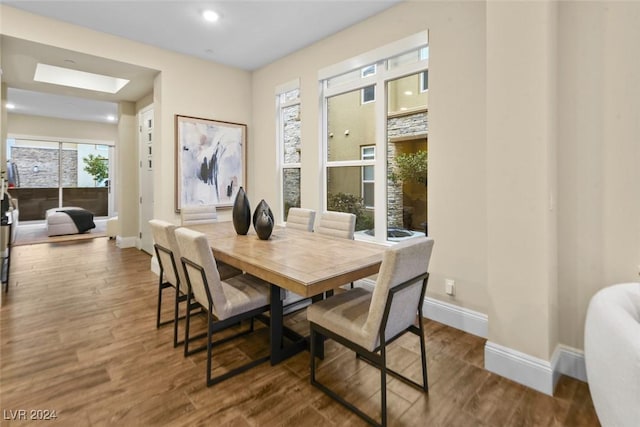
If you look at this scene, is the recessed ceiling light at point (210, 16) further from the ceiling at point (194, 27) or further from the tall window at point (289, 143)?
the tall window at point (289, 143)

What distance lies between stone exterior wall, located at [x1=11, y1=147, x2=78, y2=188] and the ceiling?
5.45 meters

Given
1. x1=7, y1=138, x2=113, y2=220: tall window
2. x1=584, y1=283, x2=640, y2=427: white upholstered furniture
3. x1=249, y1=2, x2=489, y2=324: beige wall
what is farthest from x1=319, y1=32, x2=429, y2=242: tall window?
x1=7, y1=138, x2=113, y2=220: tall window

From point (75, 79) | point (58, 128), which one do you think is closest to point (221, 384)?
point (75, 79)

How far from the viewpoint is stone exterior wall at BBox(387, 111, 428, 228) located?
10.7 ft

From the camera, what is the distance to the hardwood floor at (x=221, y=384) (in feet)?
5.64

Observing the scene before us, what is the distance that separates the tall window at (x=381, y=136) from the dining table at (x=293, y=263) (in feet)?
3.22

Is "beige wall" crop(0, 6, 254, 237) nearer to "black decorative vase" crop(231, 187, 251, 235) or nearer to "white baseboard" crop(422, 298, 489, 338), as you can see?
"black decorative vase" crop(231, 187, 251, 235)

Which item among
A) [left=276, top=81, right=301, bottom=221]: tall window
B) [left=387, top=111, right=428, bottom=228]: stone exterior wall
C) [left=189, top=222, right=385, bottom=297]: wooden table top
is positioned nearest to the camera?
[left=189, top=222, right=385, bottom=297]: wooden table top

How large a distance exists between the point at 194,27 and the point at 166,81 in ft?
3.11

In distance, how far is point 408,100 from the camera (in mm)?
3273

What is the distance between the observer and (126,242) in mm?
6086

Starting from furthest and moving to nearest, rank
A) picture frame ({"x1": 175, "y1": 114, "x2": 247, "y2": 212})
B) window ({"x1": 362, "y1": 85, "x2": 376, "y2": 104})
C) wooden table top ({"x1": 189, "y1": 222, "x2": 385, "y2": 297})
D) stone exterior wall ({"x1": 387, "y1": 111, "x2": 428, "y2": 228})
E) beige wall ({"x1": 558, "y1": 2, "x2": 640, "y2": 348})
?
picture frame ({"x1": 175, "y1": 114, "x2": 247, "y2": 212}) < window ({"x1": 362, "y1": 85, "x2": 376, "y2": 104}) < stone exterior wall ({"x1": 387, "y1": 111, "x2": 428, "y2": 228}) < beige wall ({"x1": 558, "y1": 2, "x2": 640, "y2": 348}) < wooden table top ({"x1": 189, "y1": 222, "x2": 385, "y2": 297})

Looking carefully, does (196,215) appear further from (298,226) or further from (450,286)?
(450,286)

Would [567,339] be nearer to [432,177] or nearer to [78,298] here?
[432,177]
